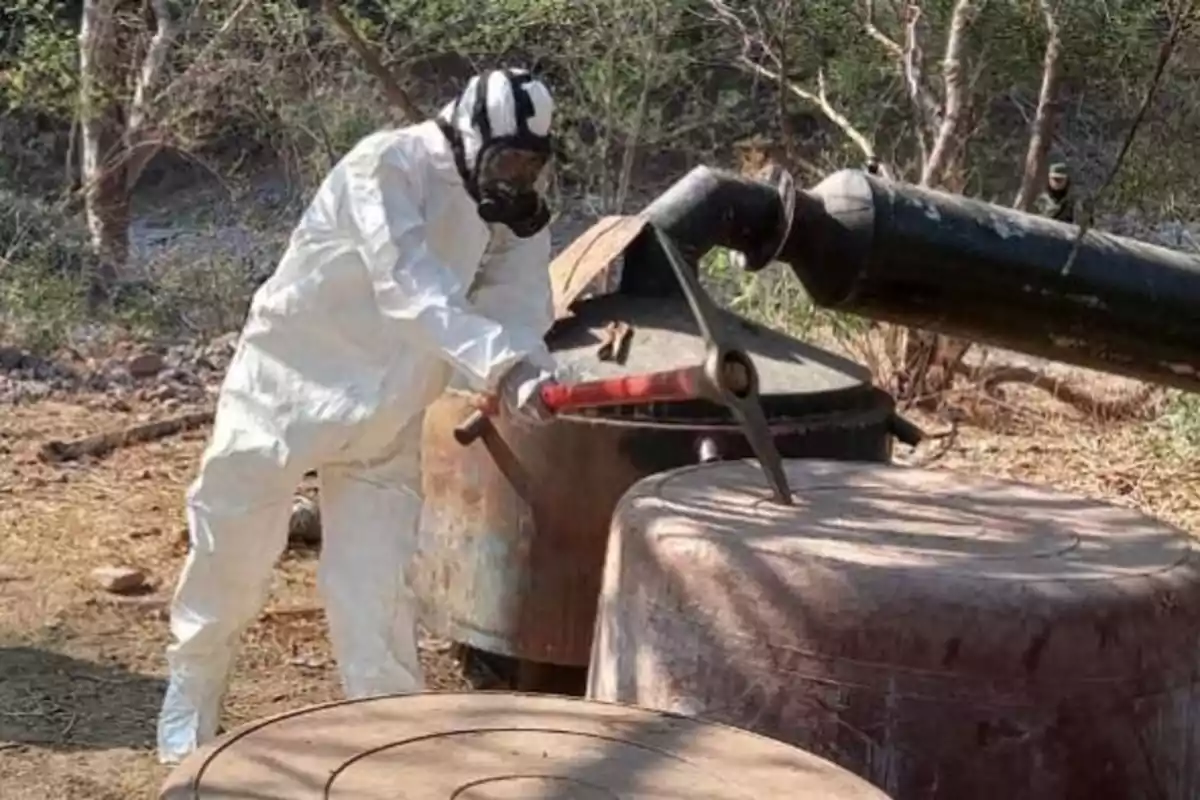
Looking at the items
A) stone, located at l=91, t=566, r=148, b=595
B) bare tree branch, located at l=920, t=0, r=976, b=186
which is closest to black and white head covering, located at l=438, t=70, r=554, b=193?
stone, located at l=91, t=566, r=148, b=595

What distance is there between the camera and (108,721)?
5008 millimetres

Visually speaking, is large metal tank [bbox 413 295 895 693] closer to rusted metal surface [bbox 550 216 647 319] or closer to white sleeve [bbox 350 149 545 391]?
rusted metal surface [bbox 550 216 647 319]

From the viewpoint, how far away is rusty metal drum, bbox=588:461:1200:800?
3078 millimetres

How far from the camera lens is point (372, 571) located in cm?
428

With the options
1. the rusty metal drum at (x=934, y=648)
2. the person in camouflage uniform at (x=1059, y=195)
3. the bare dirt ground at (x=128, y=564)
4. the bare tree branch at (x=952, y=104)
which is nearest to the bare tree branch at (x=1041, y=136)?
the person in camouflage uniform at (x=1059, y=195)

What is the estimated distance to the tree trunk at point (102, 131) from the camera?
11141 mm

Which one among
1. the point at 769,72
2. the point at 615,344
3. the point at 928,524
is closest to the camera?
the point at 928,524

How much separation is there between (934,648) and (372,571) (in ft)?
5.10

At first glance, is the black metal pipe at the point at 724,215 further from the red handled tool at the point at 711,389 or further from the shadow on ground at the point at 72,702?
the shadow on ground at the point at 72,702

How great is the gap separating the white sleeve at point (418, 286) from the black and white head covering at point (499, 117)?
13 cm

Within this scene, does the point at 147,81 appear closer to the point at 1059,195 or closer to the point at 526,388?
the point at 1059,195

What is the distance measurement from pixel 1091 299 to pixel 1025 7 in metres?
5.00

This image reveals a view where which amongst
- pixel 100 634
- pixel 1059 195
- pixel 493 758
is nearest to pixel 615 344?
pixel 100 634

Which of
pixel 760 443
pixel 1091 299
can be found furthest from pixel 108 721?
pixel 1091 299
